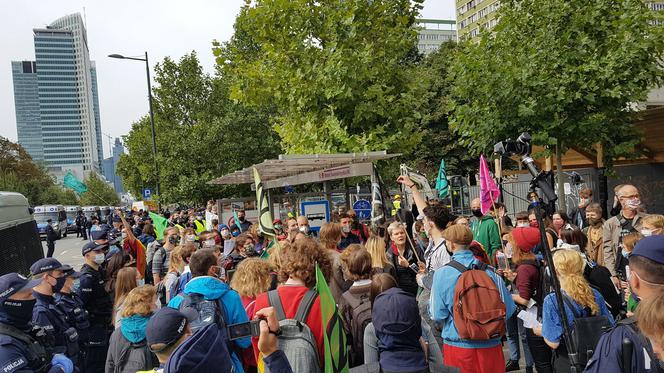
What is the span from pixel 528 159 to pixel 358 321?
1.98 meters

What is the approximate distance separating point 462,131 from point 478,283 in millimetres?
12406

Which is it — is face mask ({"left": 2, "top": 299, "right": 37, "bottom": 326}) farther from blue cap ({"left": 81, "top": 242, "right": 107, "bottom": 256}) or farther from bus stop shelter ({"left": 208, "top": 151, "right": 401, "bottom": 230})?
bus stop shelter ({"left": 208, "top": 151, "right": 401, "bottom": 230})

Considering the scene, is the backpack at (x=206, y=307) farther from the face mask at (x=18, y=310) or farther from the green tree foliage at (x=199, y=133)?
the green tree foliage at (x=199, y=133)

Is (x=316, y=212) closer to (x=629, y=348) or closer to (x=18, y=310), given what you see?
(x=18, y=310)

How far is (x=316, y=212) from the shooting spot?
44.3 feet

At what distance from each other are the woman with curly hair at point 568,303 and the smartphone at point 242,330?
2780 millimetres

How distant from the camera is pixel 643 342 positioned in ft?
8.01

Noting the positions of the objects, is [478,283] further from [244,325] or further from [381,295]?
[244,325]

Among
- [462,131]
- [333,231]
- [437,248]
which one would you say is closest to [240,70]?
[462,131]

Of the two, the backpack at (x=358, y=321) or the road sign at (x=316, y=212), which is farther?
the road sign at (x=316, y=212)

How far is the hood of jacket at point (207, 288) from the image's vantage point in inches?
163

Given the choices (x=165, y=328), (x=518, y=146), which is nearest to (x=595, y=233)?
(x=518, y=146)

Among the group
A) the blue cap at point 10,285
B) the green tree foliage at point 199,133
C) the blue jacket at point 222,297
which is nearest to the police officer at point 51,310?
the blue cap at point 10,285

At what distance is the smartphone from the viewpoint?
240cm
